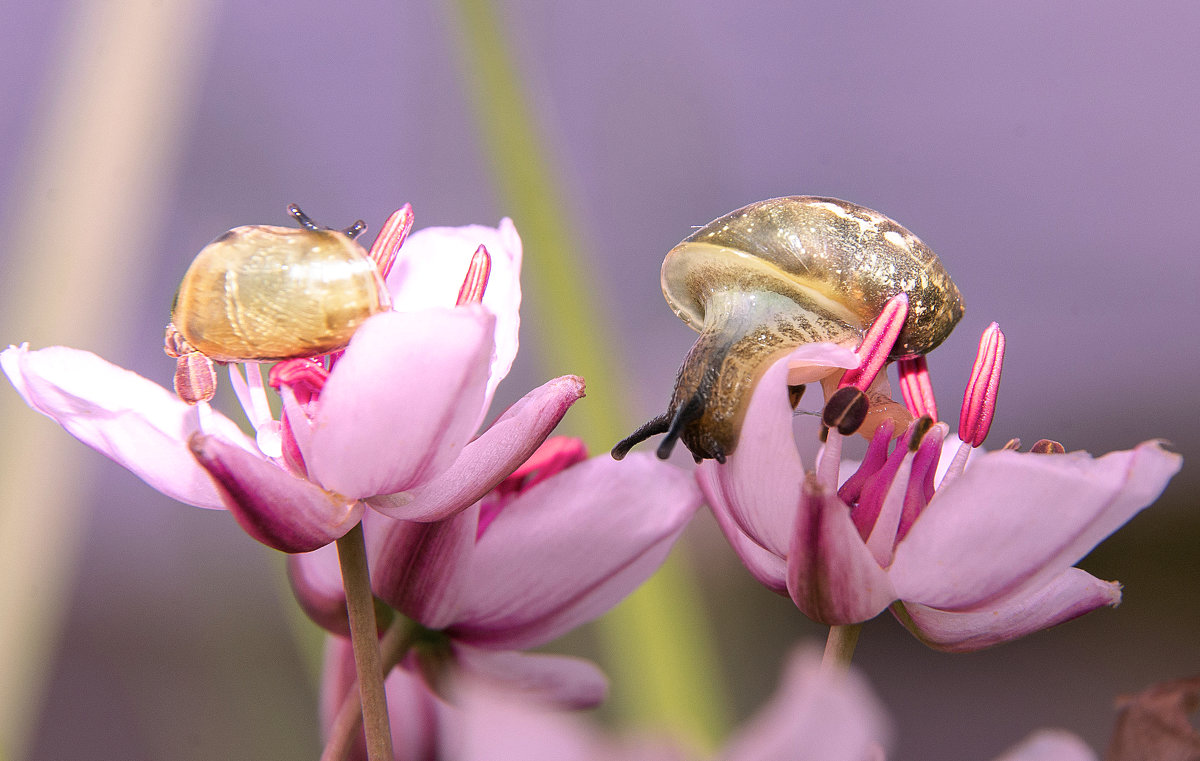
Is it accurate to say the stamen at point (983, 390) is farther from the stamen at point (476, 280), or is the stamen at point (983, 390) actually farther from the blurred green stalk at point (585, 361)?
the blurred green stalk at point (585, 361)

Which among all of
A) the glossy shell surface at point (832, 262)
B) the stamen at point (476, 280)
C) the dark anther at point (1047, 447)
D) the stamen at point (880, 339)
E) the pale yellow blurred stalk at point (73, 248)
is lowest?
the pale yellow blurred stalk at point (73, 248)

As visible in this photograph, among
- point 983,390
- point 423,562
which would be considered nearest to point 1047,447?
point 983,390

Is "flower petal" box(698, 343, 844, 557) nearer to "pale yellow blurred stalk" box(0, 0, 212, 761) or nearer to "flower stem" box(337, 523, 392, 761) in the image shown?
"flower stem" box(337, 523, 392, 761)

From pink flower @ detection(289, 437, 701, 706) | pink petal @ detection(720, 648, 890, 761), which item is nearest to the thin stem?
pink flower @ detection(289, 437, 701, 706)

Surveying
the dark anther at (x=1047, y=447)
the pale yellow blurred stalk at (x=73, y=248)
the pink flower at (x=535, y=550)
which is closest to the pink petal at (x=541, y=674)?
the pink flower at (x=535, y=550)

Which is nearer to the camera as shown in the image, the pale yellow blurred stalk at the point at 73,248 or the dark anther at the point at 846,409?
the dark anther at the point at 846,409

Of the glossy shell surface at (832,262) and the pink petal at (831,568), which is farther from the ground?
the glossy shell surface at (832,262)
